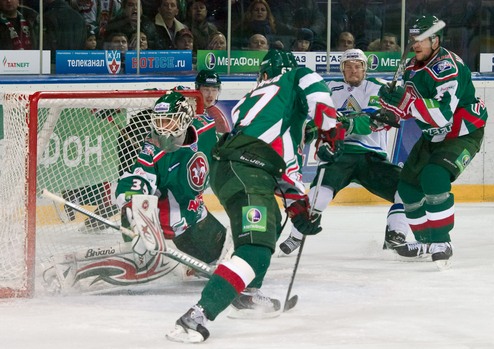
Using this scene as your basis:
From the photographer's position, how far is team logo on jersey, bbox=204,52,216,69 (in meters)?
7.83

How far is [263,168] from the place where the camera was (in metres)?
4.21

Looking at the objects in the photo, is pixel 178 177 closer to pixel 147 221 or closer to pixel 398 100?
pixel 147 221

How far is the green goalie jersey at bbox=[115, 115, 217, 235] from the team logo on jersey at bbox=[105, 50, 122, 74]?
2719mm

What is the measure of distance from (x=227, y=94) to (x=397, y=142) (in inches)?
43.6

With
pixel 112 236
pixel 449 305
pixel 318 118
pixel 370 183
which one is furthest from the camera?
pixel 370 183

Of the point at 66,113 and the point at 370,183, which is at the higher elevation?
the point at 66,113

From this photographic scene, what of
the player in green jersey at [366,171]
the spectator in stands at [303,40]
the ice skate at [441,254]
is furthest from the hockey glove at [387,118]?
the spectator in stands at [303,40]

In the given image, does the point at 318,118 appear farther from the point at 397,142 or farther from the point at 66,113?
the point at 397,142

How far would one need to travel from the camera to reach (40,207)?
192 inches

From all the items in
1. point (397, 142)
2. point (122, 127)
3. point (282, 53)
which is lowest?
point (397, 142)

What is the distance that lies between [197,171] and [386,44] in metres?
3.82

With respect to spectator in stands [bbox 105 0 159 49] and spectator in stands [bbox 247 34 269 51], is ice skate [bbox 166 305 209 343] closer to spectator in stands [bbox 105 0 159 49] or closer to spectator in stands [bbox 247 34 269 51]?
spectator in stands [bbox 105 0 159 49]

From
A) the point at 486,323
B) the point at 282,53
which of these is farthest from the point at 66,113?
the point at 486,323

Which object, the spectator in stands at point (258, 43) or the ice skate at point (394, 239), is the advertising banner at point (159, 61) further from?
the ice skate at point (394, 239)
